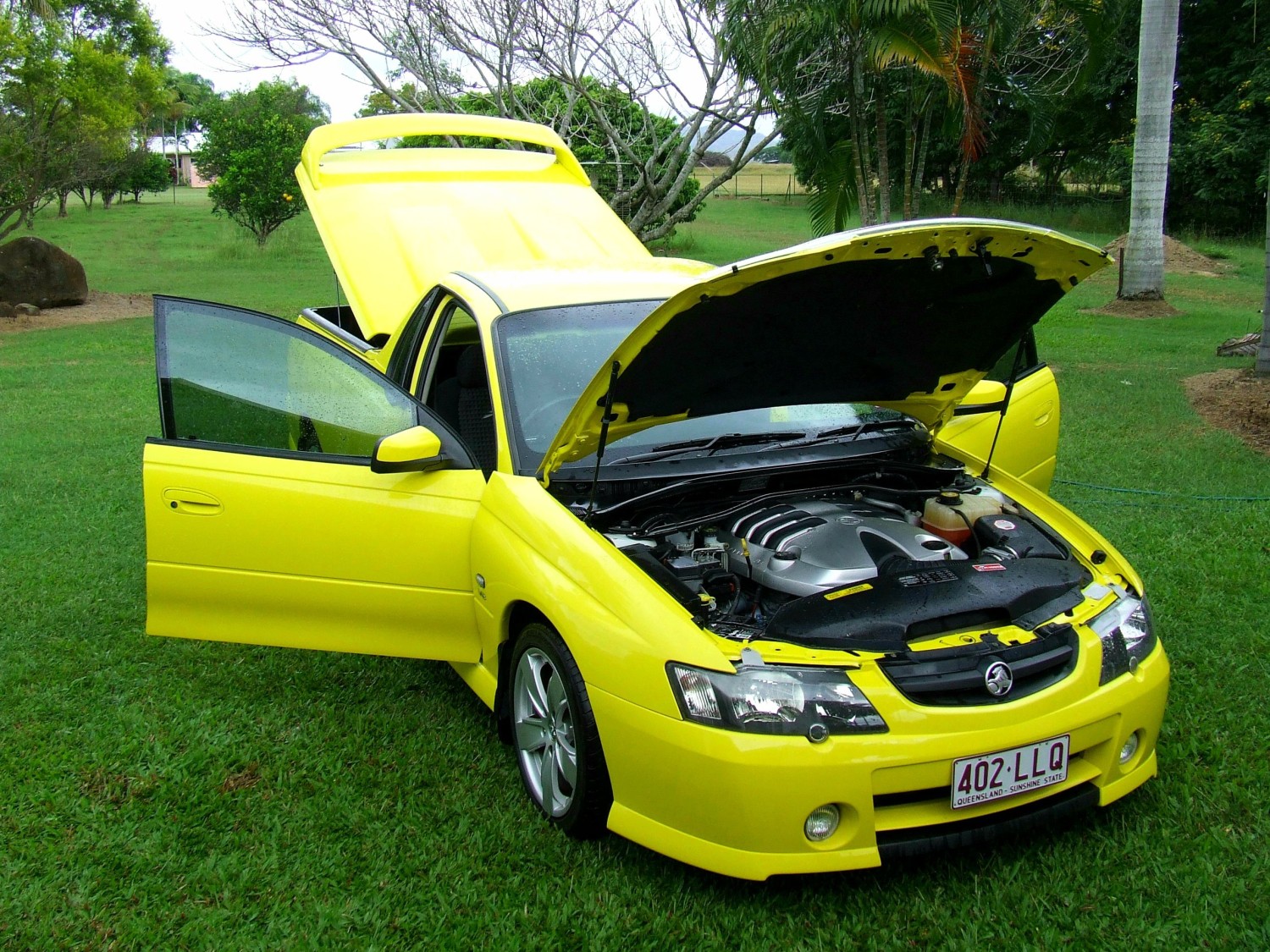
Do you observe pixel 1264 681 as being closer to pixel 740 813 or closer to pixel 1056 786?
pixel 1056 786

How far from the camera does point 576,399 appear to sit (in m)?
3.93

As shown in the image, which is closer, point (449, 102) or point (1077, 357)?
point (1077, 357)

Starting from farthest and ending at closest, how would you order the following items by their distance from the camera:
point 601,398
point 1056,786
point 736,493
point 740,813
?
point 736,493 → point 601,398 → point 1056,786 → point 740,813

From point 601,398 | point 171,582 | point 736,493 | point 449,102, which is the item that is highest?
point 449,102

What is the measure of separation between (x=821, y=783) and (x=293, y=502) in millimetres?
2132

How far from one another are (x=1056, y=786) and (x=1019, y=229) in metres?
1.55

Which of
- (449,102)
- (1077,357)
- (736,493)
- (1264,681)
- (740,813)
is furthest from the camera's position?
(449,102)

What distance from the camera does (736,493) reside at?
148 inches

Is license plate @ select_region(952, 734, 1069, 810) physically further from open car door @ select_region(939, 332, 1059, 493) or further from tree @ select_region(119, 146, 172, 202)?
tree @ select_region(119, 146, 172, 202)

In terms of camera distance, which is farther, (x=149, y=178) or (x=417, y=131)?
(x=149, y=178)

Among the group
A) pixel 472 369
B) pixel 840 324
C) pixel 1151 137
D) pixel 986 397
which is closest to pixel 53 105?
pixel 1151 137

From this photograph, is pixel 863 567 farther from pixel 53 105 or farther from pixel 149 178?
pixel 149 178

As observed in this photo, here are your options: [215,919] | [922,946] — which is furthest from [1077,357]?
[215,919]

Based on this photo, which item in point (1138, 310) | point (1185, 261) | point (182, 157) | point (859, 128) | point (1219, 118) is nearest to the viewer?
point (859, 128)
